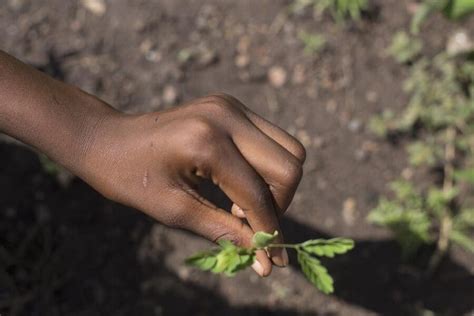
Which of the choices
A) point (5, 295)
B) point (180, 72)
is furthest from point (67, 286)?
point (180, 72)

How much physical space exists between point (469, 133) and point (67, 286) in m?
2.15

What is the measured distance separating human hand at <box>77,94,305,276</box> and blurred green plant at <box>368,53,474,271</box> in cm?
148

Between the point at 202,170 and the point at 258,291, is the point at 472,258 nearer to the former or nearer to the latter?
the point at 258,291

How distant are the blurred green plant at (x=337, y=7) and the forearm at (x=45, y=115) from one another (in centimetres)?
198

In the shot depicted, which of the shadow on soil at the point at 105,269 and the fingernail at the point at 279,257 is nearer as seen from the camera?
the fingernail at the point at 279,257

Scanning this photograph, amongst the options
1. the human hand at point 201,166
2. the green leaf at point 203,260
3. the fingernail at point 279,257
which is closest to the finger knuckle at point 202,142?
the human hand at point 201,166

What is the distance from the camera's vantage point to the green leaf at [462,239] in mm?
3033

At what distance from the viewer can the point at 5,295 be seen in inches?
113

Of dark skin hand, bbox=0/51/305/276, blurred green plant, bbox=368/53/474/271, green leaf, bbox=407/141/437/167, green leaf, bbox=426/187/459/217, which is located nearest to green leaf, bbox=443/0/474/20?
blurred green plant, bbox=368/53/474/271

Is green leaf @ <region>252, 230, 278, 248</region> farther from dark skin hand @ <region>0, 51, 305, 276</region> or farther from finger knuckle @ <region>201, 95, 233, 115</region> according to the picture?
finger knuckle @ <region>201, 95, 233, 115</region>

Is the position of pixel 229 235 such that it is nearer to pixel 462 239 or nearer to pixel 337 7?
pixel 462 239

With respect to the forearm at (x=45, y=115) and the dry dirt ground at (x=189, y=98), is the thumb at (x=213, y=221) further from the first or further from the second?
the dry dirt ground at (x=189, y=98)

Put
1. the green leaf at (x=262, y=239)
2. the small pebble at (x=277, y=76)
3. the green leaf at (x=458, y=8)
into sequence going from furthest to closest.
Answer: the small pebble at (x=277, y=76) → the green leaf at (x=458, y=8) → the green leaf at (x=262, y=239)

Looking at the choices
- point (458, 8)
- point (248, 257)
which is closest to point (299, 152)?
point (248, 257)
